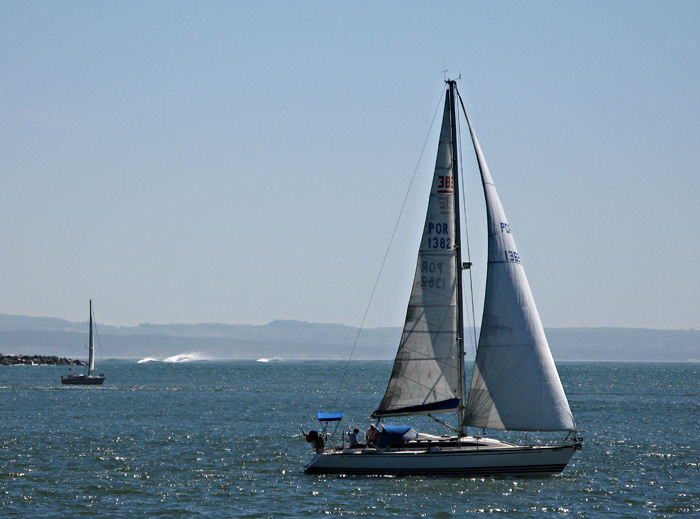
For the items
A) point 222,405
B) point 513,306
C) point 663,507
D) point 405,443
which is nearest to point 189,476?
point 405,443

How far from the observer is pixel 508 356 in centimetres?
4044

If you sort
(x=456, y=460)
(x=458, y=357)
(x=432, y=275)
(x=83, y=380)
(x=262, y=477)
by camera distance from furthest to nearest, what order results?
(x=83, y=380), (x=262, y=477), (x=432, y=275), (x=458, y=357), (x=456, y=460)

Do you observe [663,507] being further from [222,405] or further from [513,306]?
[222,405]

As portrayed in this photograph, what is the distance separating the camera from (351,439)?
41.7 meters

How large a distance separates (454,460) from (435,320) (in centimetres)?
523

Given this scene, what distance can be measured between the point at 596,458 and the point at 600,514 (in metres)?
16.3

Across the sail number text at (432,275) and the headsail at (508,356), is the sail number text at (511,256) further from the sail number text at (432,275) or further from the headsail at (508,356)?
the sail number text at (432,275)

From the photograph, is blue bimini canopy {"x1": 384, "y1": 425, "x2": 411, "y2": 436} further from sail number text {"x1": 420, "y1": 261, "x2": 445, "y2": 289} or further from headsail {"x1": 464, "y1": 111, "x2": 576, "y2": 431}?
sail number text {"x1": 420, "y1": 261, "x2": 445, "y2": 289}

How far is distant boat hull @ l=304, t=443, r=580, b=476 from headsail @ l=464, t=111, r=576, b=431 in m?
1.04

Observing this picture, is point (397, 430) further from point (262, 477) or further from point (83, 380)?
point (83, 380)

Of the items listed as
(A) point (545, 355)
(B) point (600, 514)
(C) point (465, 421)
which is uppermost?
(A) point (545, 355)

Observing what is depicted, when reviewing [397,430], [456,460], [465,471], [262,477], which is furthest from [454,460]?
[262,477]

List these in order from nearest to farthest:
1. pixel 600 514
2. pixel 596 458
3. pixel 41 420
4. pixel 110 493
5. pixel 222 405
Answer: pixel 600 514 → pixel 110 493 → pixel 596 458 → pixel 41 420 → pixel 222 405

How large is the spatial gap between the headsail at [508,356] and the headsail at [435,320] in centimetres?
109
